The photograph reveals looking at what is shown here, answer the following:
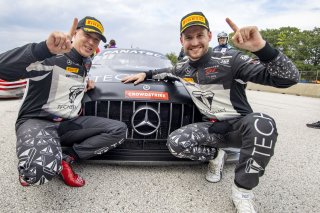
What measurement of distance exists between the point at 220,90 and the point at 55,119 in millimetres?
1563

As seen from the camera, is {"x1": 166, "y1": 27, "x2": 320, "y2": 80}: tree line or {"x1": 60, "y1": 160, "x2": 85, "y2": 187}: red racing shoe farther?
{"x1": 166, "y1": 27, "x2": 320, "y2": 80}: tree line

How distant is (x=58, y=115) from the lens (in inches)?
102

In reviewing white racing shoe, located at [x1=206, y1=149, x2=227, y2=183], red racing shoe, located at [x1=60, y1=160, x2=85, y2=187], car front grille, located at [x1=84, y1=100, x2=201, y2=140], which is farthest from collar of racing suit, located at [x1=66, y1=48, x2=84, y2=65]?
white racing shoe, located at [x1=206, y1=149, x2=227, y2=183]

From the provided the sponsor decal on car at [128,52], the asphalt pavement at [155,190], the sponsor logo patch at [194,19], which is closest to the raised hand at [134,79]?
the sponsor logo patch at [194,19]

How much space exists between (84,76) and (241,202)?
1.88m

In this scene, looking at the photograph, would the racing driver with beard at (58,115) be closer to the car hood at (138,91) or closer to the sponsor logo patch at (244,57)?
the car hood at (138,91)

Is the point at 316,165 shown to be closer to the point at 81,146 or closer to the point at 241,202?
the point at 241,202

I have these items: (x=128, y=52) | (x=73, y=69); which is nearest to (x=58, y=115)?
(x=73, y=69)

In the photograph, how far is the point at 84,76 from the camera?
2859 mm

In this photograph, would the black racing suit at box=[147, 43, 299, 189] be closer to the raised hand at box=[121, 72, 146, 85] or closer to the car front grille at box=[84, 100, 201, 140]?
the car front grille at box=[84, 100, 201, 140]

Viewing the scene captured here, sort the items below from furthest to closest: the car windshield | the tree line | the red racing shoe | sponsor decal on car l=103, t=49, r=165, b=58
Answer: the tree line
sponsor decal on car l=103, t=49, r=165, b=58
the car windshield
the red racing shoe

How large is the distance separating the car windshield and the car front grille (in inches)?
43.8

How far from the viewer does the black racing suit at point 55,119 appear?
6.97ft

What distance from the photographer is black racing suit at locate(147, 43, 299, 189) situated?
2207 mm
